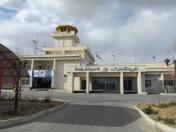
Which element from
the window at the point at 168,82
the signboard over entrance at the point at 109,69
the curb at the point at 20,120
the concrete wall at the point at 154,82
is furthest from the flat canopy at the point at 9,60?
the window at the point at 168,82

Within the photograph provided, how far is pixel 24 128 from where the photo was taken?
42.8 ft

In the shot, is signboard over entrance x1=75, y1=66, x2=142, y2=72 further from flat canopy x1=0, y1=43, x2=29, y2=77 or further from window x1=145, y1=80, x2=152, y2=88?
flat canopy x1=0, y1=43, x2=29, y2=77

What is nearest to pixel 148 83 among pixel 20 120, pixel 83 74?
pixel 83 74

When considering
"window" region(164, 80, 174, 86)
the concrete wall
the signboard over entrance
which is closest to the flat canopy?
the signboard over entrance

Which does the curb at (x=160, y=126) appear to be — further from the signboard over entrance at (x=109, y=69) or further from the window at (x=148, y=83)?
the window at (x=148, y=83)

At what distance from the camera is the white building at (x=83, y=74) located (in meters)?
49.4

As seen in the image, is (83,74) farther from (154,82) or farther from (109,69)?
(154,82)

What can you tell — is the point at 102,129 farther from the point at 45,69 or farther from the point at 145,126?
the point at 45,69

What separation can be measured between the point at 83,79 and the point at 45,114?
125 feet

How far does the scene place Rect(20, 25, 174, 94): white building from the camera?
4938cm

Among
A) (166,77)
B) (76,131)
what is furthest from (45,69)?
(76,131)

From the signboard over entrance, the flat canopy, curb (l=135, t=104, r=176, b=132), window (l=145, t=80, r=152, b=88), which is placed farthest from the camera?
window (l=145, t=80, r=152, b=88)

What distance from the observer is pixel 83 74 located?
51625mm

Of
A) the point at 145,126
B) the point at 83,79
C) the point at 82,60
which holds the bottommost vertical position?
the point at 145,126
